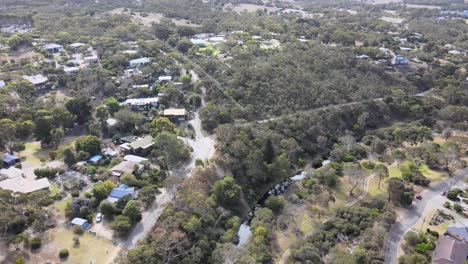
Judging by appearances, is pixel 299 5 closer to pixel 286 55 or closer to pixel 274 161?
pixel 286 55

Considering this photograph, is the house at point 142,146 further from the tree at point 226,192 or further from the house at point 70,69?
the house at point 70,69

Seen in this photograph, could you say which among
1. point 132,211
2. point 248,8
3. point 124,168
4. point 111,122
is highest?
point 132,211

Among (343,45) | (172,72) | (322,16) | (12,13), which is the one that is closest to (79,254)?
(172,72)

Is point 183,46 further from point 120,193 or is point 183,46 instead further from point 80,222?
point 80,222

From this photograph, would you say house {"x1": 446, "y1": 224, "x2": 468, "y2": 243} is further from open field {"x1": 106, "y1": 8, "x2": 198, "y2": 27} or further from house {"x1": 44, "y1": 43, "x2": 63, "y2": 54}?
open field {"x1": 106, "y1": 8, "x2": 198, "y2": 27}

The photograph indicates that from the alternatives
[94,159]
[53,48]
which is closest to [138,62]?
[53,48]

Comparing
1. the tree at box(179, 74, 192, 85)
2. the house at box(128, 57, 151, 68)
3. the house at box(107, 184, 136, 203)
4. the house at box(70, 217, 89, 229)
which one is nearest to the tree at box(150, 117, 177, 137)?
the house at box(107, 184, 136, 203)
